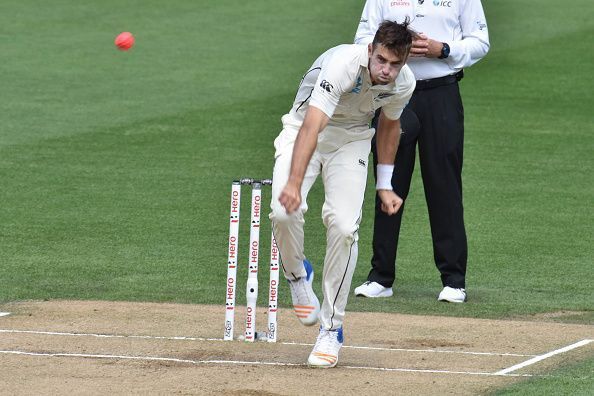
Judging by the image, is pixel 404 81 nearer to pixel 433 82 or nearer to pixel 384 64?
pixel 384 64

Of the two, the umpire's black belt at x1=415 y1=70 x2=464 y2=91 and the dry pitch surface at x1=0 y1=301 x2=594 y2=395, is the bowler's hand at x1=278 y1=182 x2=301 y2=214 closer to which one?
the dry pitch surface at x1=0 y1=301 x2=594 y2=395

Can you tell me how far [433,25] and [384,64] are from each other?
7.66 feet

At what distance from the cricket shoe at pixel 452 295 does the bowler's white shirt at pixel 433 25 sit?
1529 mm

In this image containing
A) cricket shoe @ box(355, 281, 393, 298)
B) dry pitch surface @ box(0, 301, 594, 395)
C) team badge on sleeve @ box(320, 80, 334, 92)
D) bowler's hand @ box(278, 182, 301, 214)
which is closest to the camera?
dry pitch surface @ box(0, 301, 594, 395)

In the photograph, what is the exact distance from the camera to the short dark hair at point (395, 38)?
7008 mm

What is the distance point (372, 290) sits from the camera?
9672mm

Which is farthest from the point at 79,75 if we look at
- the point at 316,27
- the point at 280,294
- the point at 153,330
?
the point at 153,330

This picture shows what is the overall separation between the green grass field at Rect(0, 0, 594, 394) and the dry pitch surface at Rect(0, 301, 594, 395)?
47cm

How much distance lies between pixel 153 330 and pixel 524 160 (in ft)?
28.0

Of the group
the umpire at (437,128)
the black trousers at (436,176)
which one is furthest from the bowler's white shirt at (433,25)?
the black trousers at (436,176)

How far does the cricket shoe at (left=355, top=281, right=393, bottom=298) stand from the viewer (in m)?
9.67

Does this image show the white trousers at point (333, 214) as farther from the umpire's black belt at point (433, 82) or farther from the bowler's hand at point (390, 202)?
the umpire's black belt at point (433, 82)

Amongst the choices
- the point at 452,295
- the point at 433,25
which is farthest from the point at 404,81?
the point at 452,295

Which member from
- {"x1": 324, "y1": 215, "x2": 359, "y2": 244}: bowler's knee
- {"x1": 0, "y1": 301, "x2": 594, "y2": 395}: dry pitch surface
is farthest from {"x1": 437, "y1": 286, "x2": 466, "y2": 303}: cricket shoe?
{"x1": 324, "y1": 215, "x2": 359, "y2": 244}: bowler's knee
